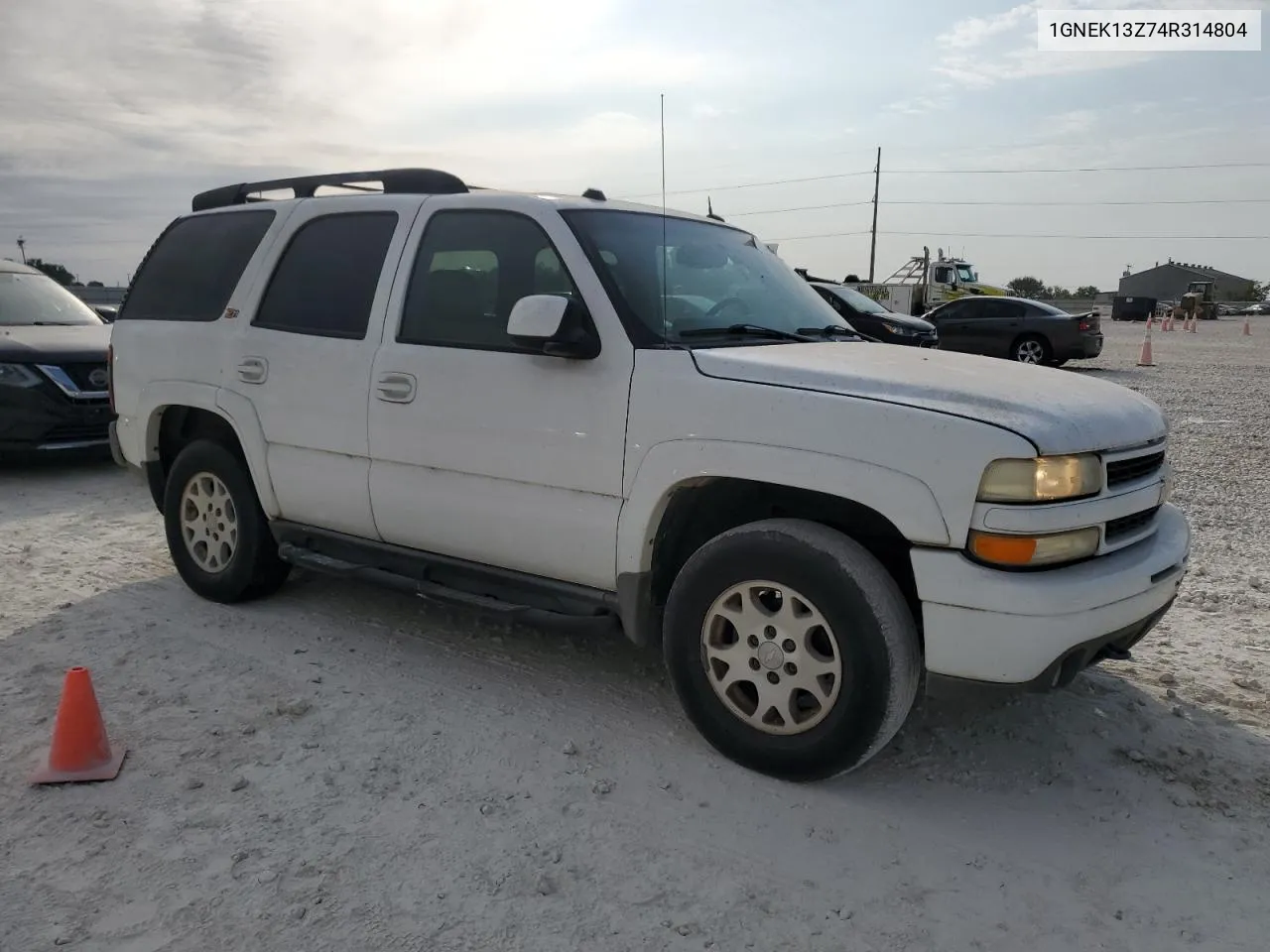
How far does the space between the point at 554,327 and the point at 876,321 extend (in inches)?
472

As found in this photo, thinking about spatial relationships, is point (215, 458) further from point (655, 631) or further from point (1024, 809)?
point (1024, 809)

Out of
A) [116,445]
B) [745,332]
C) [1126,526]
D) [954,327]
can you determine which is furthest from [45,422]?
[954,327]

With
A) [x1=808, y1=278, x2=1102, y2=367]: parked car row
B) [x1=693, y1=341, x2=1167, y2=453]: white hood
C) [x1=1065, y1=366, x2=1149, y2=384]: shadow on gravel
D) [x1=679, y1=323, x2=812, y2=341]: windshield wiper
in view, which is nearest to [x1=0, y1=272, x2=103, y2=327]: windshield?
[x1=679, y1=323, x2=812, y2=341]: windshield wiper

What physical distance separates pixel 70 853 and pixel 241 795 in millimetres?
485

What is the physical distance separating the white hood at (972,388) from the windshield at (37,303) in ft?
26.3

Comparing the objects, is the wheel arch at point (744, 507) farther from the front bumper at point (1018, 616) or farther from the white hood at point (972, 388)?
the white hood at point (972, 388)

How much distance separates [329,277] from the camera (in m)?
4.36

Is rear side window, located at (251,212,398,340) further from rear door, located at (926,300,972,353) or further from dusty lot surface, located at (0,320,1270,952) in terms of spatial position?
rear door, located at (926,300,972,353)

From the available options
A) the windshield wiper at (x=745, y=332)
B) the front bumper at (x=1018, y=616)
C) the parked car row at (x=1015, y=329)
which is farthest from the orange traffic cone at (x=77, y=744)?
the parked car row at (x=1015, y=329)

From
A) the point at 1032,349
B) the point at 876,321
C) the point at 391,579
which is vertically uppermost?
the point at 876,321

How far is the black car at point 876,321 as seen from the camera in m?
14.4

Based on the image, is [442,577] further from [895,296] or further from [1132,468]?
[895,296]

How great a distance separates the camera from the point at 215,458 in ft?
15.6

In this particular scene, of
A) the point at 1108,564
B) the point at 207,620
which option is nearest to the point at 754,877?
the point at 1108,564
